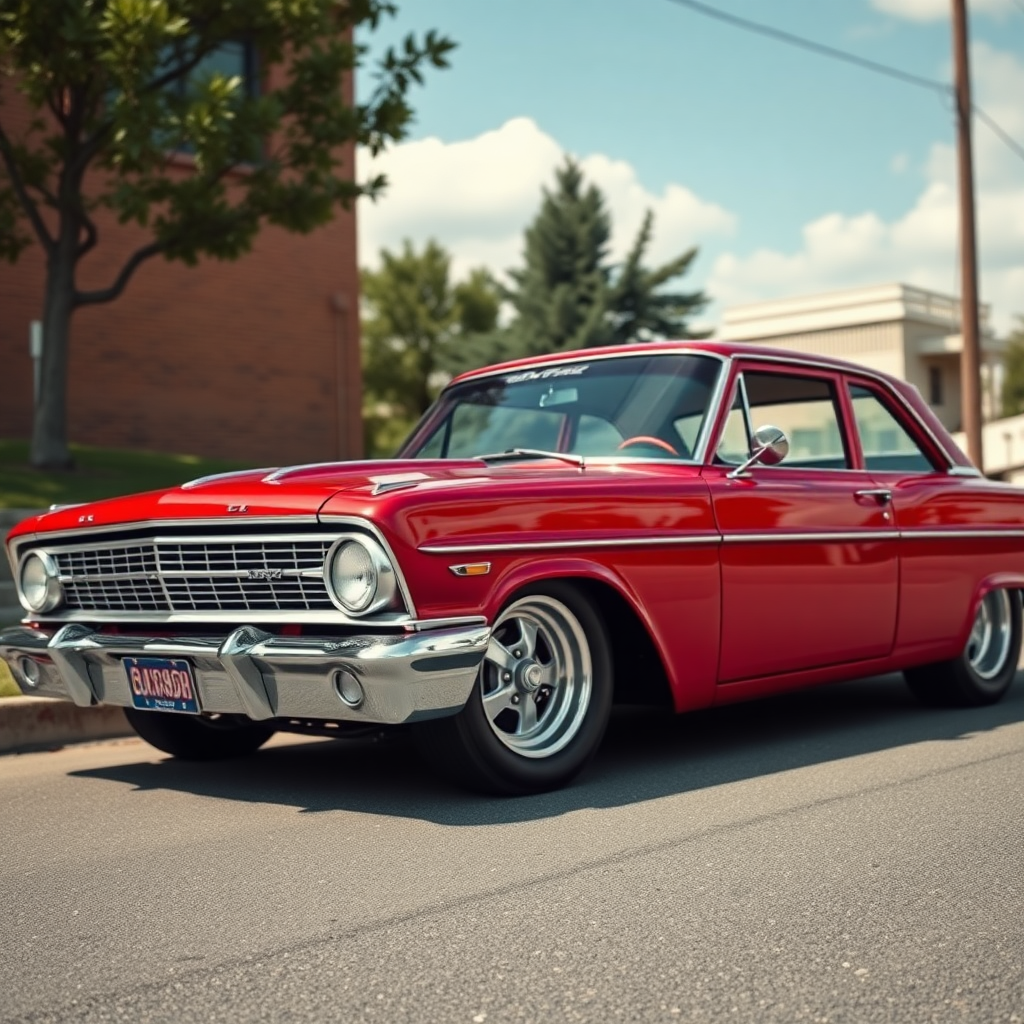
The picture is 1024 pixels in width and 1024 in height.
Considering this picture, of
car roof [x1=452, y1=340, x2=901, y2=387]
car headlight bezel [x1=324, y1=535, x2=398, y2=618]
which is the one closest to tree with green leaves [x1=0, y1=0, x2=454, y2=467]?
car roof [x1=452, y1=340, x2=901, y2=387]

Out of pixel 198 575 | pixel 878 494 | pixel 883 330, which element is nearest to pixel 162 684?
pixel 198 575

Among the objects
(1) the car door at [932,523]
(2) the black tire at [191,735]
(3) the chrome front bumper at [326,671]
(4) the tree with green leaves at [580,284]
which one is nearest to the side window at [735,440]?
(1) the car door at [932,523]

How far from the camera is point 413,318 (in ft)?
225

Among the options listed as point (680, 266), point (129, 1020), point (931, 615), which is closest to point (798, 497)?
point (931, 615)

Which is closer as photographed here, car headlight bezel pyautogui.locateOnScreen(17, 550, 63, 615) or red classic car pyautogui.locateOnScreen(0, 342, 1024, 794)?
red classic car pyautogui.locateOnScreen(0, 342, 1024, 794)

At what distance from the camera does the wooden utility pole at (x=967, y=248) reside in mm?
18828

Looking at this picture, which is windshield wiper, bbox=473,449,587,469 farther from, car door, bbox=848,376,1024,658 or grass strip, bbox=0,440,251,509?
grass strip, bbox=0,440,251,509

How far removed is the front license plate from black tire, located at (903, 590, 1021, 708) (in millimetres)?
3684

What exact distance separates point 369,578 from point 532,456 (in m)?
1.57

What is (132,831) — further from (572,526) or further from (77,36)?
(77,36)

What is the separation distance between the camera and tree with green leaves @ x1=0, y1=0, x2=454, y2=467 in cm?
1185

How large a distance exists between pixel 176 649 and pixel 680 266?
41.4m

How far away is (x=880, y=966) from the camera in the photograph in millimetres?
3186

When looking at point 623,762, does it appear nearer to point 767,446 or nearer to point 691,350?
point 767,446
